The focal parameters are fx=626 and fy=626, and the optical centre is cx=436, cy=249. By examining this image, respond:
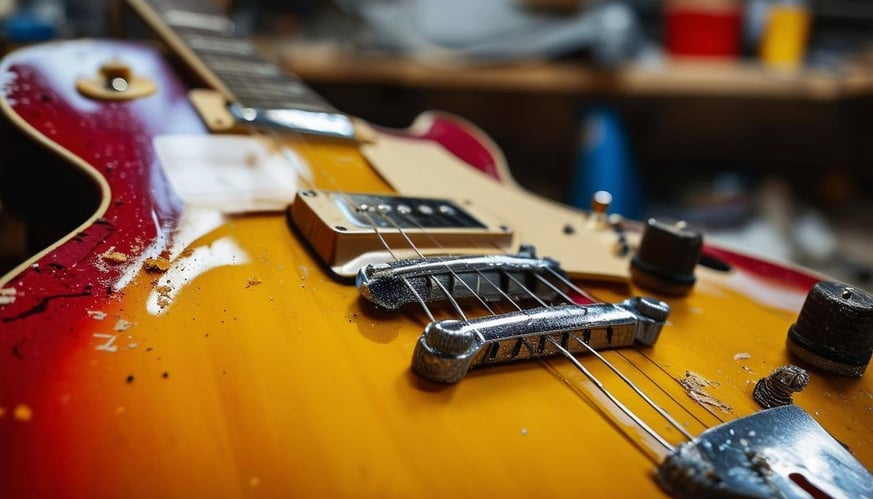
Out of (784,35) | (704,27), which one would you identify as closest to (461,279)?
(704,27)

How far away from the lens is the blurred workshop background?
1.92 metres

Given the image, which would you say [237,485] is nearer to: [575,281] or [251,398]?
[251,398]

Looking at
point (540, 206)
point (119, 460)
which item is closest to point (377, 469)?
point (119, 460)

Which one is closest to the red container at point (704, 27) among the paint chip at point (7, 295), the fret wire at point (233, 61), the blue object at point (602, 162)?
the blue object at point (602, 162)

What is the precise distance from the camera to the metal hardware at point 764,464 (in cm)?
40

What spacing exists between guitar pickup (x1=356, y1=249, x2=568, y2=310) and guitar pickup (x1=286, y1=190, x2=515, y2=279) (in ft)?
0.17

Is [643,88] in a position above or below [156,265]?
above

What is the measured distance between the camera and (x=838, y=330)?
1.95 ft

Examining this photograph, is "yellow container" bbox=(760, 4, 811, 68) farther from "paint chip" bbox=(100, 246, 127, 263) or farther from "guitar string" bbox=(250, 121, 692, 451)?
"paint chip" bbox=(100, 246, 127, 263)

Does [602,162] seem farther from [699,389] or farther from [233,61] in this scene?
[699,389]

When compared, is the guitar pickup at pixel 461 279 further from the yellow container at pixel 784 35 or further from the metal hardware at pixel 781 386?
the yellow container at pixel 784 35

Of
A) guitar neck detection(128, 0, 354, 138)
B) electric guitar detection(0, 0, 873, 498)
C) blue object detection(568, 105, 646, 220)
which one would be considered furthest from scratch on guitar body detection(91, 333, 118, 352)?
blue object detection(568, 105, 646, 220)

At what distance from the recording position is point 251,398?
0.44 metres

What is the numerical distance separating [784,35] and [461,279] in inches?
84.3
